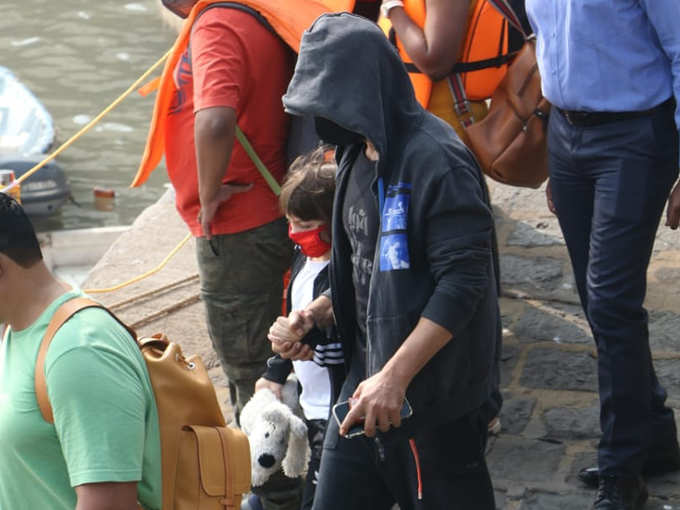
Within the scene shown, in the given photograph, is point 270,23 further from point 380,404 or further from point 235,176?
point 380,404

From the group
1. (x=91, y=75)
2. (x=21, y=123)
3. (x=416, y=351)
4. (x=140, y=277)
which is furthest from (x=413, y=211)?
→ (x=91, y=75)

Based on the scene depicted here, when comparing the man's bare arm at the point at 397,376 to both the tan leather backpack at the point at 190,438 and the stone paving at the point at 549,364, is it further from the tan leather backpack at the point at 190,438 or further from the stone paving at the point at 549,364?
the stone paving at the point at 549,364

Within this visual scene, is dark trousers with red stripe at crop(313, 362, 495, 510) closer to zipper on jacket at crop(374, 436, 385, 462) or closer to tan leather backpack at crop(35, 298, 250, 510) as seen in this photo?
zipper on jacket at crop(374, 436, 385, 462)

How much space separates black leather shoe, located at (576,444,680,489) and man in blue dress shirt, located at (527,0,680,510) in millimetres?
185

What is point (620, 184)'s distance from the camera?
3.65 metres

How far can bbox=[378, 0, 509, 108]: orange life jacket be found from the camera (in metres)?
4.39

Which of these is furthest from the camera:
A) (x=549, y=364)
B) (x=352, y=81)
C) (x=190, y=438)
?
(x=549, y=364)

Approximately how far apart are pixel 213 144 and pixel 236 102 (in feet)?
0.57

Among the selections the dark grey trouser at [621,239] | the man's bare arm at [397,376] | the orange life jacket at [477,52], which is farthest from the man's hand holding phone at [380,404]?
the orange life jacket at [477,52]

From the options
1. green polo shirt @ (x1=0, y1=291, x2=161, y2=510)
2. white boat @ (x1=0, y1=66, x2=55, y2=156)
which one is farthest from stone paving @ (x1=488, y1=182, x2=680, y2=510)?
white boat @ (x1=0, y1=66, x2=55, y2=156)

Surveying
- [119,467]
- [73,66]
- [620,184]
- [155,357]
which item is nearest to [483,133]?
[620,184]

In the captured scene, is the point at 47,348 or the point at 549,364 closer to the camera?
the point at 47,348

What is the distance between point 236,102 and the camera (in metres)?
4.16

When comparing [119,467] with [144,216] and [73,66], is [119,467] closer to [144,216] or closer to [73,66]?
[144,216]
